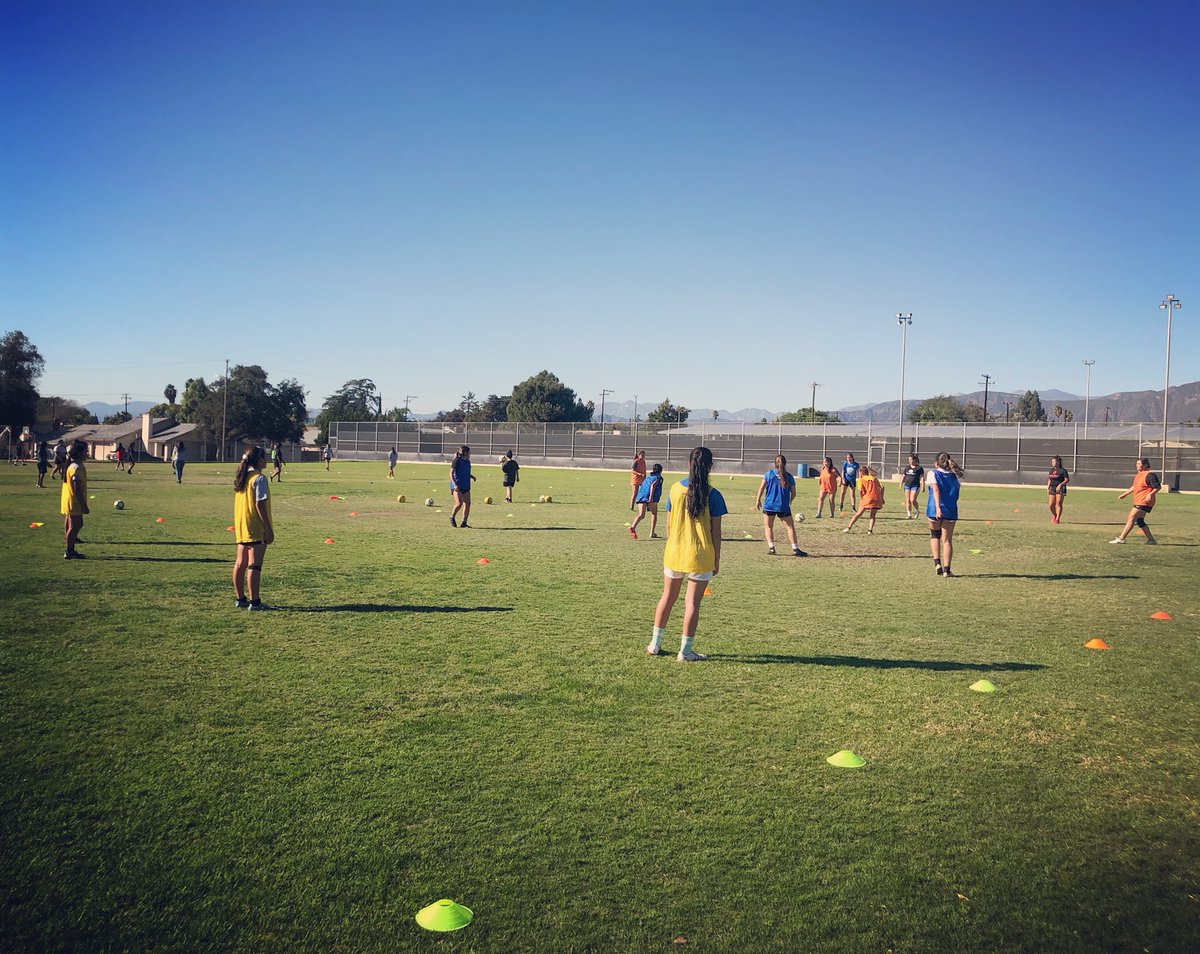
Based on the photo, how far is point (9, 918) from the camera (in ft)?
12.0

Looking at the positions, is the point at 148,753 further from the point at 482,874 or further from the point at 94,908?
the point at 482,874

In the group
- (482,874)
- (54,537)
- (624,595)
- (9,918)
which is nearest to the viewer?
(9,918)

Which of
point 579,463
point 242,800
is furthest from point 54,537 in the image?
point 579,463

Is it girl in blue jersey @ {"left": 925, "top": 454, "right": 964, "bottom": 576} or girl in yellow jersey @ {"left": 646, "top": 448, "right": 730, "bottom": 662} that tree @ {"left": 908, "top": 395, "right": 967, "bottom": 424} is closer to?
girl in blue jersey @ {"left": 925, "top": 454, "right": 964, "bottom": 576}

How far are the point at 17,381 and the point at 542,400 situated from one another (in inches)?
2627

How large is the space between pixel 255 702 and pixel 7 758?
163 centimetres

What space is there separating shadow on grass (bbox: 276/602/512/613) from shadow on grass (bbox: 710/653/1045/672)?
3341mm

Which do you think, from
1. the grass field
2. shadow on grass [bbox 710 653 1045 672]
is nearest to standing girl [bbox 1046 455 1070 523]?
the grass field

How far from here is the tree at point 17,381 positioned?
85438 mm

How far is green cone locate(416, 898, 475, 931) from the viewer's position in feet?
12.0

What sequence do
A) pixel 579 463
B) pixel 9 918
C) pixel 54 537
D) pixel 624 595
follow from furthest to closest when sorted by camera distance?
pixel 579 463 < pixel 54 537 < pixel 624 595 < pixel 9 918

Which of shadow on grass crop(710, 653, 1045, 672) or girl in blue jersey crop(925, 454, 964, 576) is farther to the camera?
girl in blue jersey crop(925, 454, 964, 576)

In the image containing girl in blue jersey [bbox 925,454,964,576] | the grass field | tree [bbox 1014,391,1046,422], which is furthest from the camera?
tree [bbox 1014,391,1046,422]

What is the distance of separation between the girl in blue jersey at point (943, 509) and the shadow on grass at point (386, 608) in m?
7.34
